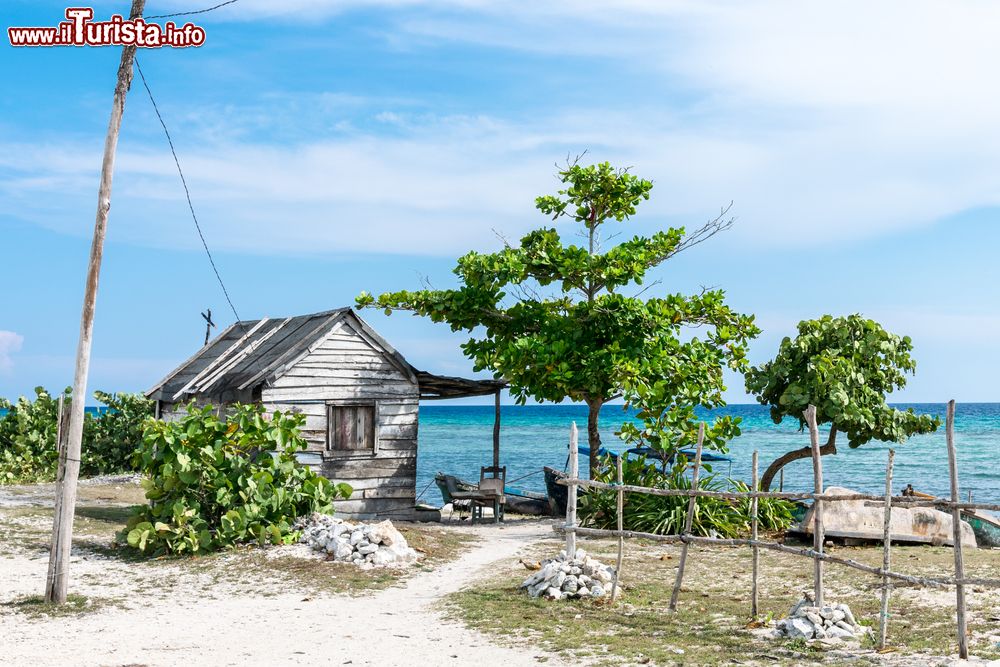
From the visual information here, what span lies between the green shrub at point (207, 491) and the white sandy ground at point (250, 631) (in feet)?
4.15

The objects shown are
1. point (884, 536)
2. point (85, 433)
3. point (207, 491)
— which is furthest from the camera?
point (85, 433)

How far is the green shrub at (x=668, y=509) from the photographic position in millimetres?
17672

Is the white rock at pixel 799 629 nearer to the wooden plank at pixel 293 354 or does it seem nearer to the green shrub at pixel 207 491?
the green shrub at pixel 207 491

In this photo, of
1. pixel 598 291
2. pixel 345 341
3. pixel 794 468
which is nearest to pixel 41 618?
pixel 345 341

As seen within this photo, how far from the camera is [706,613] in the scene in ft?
38.3

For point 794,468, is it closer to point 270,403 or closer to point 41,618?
point 270,403

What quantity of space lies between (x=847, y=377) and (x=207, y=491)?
1251 cm

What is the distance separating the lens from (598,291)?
2177 cm

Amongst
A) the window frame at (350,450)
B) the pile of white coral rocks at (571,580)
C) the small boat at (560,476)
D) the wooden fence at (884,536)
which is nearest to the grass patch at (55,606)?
the pile of white coral rocks at (571,580)

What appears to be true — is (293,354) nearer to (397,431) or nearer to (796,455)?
(397,431)

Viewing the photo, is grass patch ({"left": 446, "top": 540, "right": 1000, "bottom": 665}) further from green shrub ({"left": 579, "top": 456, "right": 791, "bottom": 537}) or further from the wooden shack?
the wooden shack

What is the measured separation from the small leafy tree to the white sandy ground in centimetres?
940

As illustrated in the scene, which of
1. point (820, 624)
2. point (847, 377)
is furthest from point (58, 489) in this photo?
point (847, 377)

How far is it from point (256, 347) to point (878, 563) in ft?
44.0
